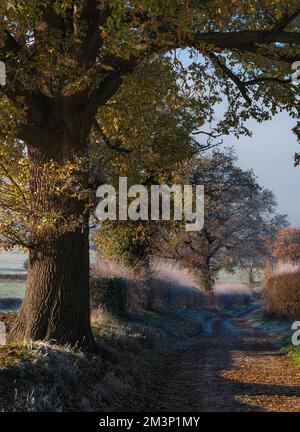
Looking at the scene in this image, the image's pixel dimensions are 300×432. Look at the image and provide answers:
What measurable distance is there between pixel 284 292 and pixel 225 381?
14.3m

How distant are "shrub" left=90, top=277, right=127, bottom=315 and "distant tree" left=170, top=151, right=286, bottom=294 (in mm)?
11405

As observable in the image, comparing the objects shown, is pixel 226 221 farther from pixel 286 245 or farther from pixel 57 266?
→ pixel 286 245

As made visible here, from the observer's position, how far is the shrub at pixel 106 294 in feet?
54.8

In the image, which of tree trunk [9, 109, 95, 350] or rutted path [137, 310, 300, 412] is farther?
tree trunk [9, 109, 95, 350]

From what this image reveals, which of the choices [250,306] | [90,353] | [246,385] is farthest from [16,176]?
[250,306]

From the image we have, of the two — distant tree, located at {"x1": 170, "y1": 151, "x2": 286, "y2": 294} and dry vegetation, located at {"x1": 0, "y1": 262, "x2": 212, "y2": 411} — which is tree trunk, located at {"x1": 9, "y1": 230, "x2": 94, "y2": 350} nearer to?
dry vegetation, located at {"x1": 0, "y1": 262, "x2": 212, "y2": 411}

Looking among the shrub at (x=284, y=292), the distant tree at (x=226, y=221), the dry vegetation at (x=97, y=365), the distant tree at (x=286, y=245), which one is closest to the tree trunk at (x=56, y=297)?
the dry vegetation at (x=97, y=365)

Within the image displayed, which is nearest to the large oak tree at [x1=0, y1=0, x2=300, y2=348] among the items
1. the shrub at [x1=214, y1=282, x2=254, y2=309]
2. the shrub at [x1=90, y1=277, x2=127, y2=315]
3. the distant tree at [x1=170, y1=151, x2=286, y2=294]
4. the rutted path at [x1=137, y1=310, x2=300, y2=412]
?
the rutted path at [x1=137, y1=310, x2=300, y2=412]

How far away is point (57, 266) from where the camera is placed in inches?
399

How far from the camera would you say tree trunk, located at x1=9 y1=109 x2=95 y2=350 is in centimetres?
1005

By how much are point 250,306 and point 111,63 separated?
37222 millimetres

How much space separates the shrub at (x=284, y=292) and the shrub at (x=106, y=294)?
31.2 ft

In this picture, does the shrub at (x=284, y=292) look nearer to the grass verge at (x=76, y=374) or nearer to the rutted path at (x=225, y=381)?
the rutted path at (x=225, y=381)

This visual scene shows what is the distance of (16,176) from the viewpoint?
409 inches
